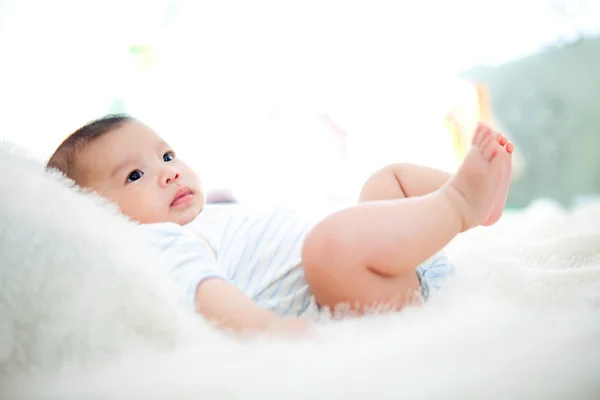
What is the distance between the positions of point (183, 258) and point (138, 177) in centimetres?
22

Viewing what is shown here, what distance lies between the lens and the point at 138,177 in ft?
2.64

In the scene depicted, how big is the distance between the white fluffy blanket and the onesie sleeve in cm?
5

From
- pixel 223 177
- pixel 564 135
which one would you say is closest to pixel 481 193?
pixel 564 135

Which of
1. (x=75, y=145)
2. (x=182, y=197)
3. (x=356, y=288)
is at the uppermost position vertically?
(x=75, y=145)

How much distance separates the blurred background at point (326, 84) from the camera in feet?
6.03

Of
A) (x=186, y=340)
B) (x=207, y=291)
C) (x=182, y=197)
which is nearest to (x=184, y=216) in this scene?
(x=182, y=197)

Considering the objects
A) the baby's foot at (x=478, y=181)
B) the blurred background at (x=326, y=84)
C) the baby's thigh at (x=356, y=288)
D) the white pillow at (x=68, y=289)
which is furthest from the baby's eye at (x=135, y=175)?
the blurred background at (x=326, y=84)

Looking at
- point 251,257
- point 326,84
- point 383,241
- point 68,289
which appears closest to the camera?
point 68,289

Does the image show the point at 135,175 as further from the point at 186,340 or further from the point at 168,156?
the point at 186,340

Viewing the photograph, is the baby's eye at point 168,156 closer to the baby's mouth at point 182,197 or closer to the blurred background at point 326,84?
the baby's mouth at point 182,197

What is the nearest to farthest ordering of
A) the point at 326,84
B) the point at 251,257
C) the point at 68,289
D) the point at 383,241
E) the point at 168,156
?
the point at 68,289 < the point at 383,241 < the point at 251,257 < the point at 168,156 < the point at 326,84

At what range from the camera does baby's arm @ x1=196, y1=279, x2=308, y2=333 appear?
0.54m

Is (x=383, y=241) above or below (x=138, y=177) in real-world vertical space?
below

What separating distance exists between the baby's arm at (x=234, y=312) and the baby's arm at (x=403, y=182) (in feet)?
1.06
